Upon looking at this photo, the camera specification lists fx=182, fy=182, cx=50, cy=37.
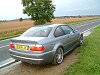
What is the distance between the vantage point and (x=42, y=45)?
6.24 m

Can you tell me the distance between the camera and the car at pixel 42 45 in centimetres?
624

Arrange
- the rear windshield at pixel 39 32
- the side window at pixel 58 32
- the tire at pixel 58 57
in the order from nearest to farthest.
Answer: the tire at pixel 58 57
the rear windshield at pixel 39 32
the side window at pixel 58 32

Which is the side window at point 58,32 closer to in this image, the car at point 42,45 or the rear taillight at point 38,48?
the car at point 42,45

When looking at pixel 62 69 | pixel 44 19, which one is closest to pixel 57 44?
A: pixel 62 69

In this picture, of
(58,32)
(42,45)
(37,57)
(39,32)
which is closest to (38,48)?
(42,45)

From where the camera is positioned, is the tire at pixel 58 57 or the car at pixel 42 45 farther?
the tire at pixel 58 57

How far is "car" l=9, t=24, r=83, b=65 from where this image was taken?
6.24 meters

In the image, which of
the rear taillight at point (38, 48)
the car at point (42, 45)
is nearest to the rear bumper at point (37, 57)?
the car at point (42, 45)

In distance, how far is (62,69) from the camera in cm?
646

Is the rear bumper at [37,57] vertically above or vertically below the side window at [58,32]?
below

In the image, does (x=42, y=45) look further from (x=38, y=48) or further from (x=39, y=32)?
(x=39, y=32)

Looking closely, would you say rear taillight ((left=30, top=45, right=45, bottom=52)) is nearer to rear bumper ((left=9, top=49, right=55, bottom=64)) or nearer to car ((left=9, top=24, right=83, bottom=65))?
car ((left=9, top=24, right=83, bottom=65))

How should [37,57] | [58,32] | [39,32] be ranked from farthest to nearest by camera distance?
[58,32]
[39,32]
[37,57]

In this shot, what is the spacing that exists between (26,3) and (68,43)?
87.9ft
